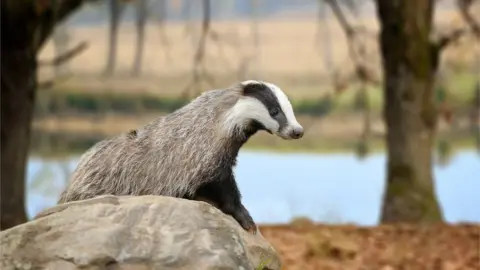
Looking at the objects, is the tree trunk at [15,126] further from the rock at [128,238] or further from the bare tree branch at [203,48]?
the rock at [128,238]

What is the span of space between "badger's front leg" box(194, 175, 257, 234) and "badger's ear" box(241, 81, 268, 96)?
26cm

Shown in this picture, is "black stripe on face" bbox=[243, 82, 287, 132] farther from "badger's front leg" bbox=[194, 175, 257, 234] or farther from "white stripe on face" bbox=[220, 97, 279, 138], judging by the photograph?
"badger's front leg" bbox=[194, 175, 257, 234]

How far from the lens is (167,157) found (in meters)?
2.50

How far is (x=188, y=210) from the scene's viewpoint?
2289 millimetres

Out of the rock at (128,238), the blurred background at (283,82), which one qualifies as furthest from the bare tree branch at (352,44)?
the rock at (128,238)

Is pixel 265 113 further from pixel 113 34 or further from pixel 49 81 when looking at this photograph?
pixel 113 34

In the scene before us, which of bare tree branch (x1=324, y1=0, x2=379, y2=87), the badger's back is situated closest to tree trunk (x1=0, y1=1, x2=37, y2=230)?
bare tree branch (x1=324, y1=0, x2=379, y2=87)

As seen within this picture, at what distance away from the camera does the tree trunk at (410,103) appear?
197 inches

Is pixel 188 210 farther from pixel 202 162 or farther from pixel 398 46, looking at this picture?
pixel 398 46

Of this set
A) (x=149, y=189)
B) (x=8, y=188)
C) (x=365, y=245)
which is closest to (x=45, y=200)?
(x=8, y=188)

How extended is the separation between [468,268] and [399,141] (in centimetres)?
125

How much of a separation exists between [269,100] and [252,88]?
7cm

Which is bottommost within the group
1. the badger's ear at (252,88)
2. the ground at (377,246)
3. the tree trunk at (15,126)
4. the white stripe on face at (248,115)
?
the ground at (377,246)

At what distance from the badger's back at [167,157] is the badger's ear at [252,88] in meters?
0.04
